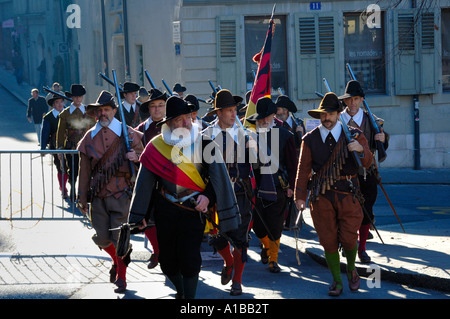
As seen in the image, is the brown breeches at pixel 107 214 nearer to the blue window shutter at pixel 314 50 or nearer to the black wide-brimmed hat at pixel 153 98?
the black wide-brimmed hat at pixel 153 98

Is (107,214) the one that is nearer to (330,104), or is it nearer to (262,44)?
(330,104)

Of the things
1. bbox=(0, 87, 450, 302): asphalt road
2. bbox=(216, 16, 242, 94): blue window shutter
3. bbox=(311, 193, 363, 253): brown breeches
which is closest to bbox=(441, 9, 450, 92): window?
bbox=(216, 16, 242, 94): blue window shutter

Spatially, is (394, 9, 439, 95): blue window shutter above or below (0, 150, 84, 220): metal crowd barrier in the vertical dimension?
above

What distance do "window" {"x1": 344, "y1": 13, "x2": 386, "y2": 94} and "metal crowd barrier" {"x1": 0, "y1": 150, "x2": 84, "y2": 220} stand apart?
6954mm

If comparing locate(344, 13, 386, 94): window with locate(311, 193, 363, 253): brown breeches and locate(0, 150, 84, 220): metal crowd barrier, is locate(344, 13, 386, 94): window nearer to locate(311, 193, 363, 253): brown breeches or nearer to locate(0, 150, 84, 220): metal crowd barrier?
locate(0, 150, 84, 220): metal crowd barrier

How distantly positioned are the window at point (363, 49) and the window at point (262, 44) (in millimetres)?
1380

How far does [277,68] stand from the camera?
1888 centimetres

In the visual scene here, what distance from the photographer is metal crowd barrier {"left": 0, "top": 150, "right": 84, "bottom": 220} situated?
465 inches

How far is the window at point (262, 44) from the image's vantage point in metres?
18.7

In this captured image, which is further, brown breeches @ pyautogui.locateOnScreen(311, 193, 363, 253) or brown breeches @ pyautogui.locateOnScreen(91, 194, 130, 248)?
brown breeches @ pyautogui.locateOnScreen(91, 194, 130, 248)

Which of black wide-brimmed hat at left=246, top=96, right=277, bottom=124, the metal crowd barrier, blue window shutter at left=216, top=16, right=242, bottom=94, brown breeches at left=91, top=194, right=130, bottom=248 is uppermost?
blue window shutter at left=216, top=16, right=242, bottom=94

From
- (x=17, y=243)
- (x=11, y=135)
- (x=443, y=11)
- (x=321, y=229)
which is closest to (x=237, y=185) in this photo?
(x=321, y=229)

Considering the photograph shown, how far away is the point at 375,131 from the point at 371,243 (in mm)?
1564
